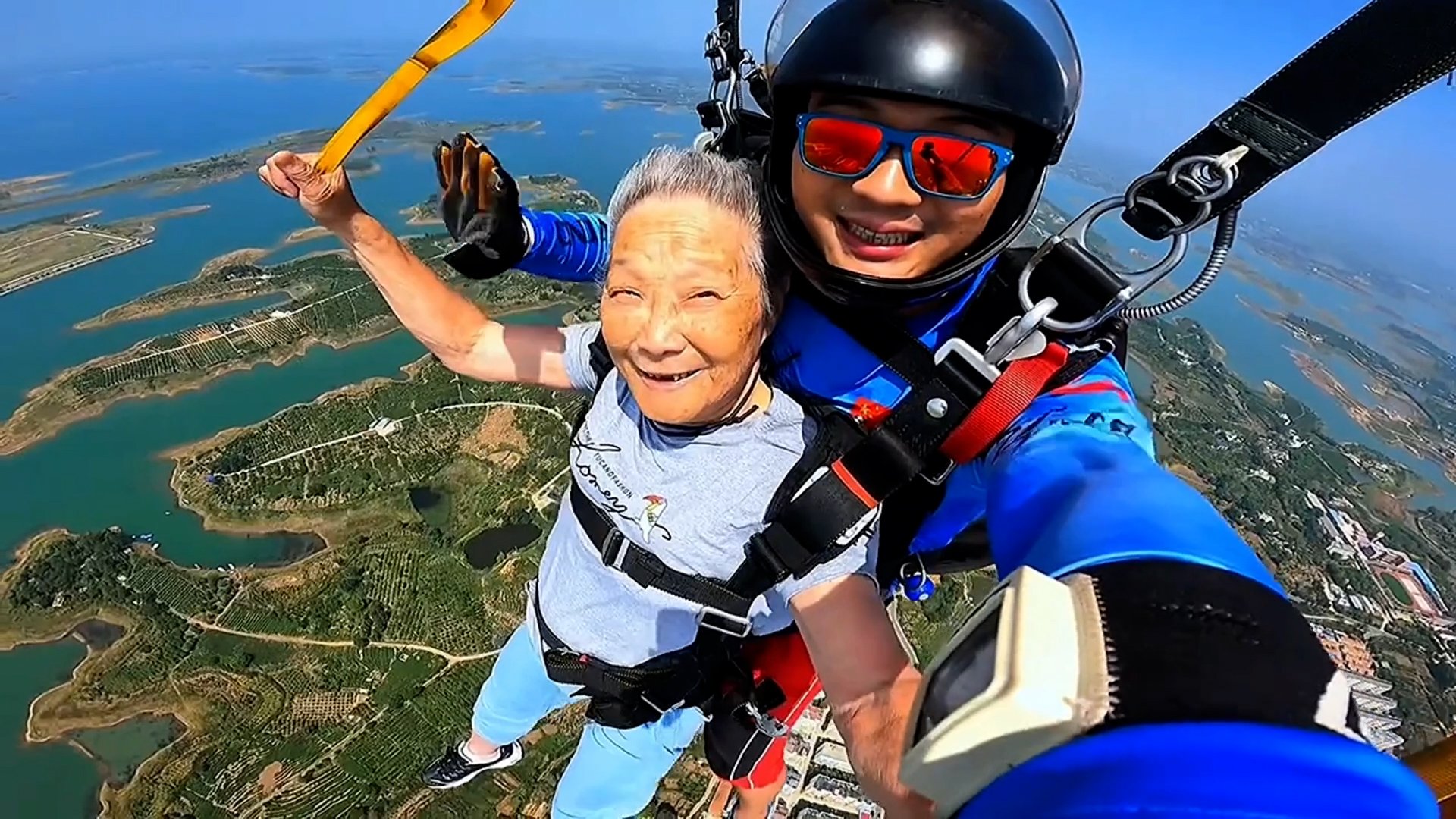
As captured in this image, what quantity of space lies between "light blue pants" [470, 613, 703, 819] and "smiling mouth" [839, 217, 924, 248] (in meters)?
1.46

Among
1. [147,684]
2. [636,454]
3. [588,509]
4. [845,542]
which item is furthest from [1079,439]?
[147,684]

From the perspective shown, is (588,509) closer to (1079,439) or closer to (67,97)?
(1079,439)

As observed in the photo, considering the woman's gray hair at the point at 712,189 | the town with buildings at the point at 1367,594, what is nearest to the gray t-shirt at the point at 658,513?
the woman's gray hair at the point at 712,189

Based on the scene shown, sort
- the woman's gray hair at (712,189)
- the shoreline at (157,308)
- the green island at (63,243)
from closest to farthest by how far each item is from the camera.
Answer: the woman's gray hair at (712,189), the shoreline at (157,308), the green island at (63,243)

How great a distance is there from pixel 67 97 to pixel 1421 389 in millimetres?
96186

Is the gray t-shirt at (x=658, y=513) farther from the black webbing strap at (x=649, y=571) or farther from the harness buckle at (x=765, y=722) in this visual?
the harness buckle at (x=765, y=722)

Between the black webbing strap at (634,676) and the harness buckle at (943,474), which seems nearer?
the harness buckle at (943,474)

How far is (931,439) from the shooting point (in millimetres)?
982

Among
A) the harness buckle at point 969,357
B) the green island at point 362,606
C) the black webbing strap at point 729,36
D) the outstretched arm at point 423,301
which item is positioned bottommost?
the green island at point 362,606

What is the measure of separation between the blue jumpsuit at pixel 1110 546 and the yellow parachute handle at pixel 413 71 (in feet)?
2.44

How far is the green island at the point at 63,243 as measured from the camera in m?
26.7

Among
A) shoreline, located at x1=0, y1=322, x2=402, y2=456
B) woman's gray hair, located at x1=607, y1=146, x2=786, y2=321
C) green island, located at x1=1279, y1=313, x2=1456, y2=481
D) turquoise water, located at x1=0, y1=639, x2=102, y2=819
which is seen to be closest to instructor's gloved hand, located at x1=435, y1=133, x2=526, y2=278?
woman's gray hair, located at x1=607, y1=146, x2=786, y2=321

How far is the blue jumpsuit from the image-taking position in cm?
36

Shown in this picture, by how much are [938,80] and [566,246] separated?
0.82m
